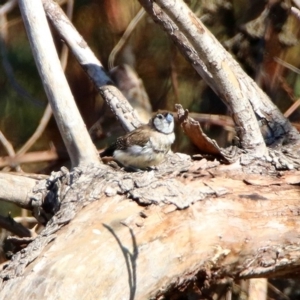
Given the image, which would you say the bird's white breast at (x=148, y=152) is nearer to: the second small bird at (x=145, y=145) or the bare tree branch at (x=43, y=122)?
the second small bird at (x=145, y=145)

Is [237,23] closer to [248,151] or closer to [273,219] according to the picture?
[248,151]

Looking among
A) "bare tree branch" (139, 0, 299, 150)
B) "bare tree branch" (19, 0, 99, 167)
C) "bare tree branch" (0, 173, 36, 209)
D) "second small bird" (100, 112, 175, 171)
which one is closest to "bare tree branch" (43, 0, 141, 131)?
"second small bird" (100, 112, 175, 171)

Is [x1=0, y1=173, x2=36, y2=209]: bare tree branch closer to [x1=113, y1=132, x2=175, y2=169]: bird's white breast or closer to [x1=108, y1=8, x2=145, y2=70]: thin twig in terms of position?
[x1=113, y1=132, x2=175, y2=169]: bird's white breast

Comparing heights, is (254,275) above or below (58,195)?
below

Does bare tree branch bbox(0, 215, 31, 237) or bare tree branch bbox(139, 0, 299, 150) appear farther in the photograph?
bare tree branch bbox(0, 215, 31, 237)

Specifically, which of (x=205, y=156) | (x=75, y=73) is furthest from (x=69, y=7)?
(x=205, y=156)
